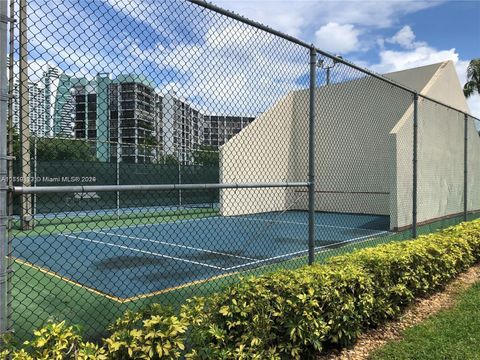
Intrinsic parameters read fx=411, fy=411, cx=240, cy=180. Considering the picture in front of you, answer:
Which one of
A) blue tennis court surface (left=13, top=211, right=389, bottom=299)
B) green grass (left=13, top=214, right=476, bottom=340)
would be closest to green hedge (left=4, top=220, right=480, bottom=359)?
green grass (left=13, top=214, right=476, bottom=340)

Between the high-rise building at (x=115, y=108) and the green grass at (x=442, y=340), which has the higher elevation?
the high-rise building at (x=115, y=108)

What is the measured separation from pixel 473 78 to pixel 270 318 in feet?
127

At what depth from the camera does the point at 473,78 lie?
35188 millimetres

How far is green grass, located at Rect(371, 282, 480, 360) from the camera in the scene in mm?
3627

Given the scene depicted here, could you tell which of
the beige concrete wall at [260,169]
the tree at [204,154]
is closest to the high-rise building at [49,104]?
the tree at [204,154]

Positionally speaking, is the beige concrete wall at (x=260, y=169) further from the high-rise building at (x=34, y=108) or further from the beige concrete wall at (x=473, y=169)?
the high-rise building at (x=34, y=108)

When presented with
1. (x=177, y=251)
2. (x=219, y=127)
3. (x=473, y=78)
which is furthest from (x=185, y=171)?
(x=473, y=78)

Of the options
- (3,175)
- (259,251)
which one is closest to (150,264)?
(259,251)

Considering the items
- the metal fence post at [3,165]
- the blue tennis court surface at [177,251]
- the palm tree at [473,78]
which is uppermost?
the palm tree at [473,78]

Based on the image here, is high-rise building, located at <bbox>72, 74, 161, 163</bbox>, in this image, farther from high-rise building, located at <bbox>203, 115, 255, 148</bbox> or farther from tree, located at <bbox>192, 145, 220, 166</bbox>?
tree, located at <bbox>192, 145, 220, 166</bbox>

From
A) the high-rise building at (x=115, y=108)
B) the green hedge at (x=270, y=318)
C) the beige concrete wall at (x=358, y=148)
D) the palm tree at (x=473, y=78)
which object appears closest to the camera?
the green hedge at (x=270, y=318)

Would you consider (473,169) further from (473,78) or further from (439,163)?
(473,78)

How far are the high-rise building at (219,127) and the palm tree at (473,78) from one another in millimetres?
36568

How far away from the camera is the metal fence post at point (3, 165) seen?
7.41ft
